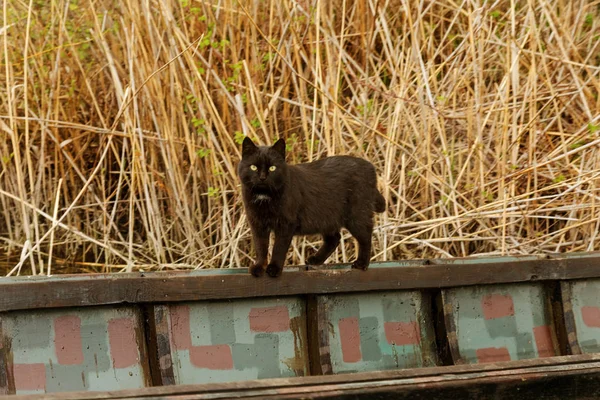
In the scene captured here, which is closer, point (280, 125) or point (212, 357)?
point (212, 357)

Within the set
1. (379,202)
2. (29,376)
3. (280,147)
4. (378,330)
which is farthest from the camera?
(379,202)

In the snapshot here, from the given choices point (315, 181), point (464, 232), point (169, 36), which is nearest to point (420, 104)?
point (464, 232)

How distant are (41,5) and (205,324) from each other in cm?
310

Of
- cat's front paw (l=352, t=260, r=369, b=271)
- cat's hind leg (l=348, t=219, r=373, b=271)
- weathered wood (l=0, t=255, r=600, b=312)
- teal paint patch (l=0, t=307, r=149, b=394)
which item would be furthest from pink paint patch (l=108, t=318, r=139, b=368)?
cat's hind leg (l=348, t=219, r=373, b=271)

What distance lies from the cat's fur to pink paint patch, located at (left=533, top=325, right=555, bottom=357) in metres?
0.91

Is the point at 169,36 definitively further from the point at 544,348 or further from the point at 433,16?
the point at 544,348

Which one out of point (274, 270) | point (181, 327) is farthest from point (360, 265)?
point (181, 327)

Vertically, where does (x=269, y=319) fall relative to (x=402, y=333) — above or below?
above

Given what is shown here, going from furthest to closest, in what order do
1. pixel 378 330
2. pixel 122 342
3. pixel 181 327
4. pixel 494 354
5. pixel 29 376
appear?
pixel 494 354 → pixel 378 330 → pixel 181 327 → pixel 122 342 → pixel 29 376

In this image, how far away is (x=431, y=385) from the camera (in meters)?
3.04

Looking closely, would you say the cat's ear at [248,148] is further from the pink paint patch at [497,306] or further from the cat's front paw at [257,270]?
the pink paint patch at [497,306]

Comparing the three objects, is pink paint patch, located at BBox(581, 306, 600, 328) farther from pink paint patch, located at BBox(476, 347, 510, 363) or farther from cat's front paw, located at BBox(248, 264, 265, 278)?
cat's front paw, located at BBox(248, 264, 265, 278)

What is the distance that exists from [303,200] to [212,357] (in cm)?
84

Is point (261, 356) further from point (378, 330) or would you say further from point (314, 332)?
point (378, 330)
